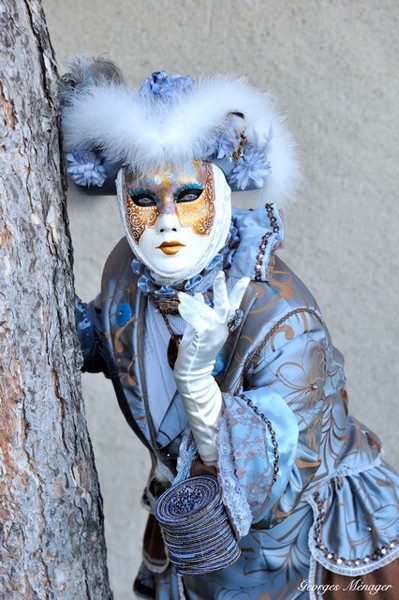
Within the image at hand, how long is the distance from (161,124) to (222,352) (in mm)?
389

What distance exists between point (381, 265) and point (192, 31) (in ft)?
2.54

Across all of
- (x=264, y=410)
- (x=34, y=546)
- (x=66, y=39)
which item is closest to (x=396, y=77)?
(x=66, y=39)

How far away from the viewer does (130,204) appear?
5.32ft

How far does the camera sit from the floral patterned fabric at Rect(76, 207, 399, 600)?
1.48 metres

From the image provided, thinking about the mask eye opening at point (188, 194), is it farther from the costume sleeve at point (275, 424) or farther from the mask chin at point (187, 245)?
the costume sleeve at point (275, 424)

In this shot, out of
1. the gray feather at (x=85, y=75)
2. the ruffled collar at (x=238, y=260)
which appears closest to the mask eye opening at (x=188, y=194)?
the ruffled collar at (x=238, y=260)

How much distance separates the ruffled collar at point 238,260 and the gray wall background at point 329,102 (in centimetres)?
82

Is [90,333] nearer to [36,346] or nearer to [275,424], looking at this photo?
[36,346]

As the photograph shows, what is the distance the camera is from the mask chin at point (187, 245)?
1589 millimetres

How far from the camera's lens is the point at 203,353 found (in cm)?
142

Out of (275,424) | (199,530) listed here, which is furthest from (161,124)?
(199,530)
